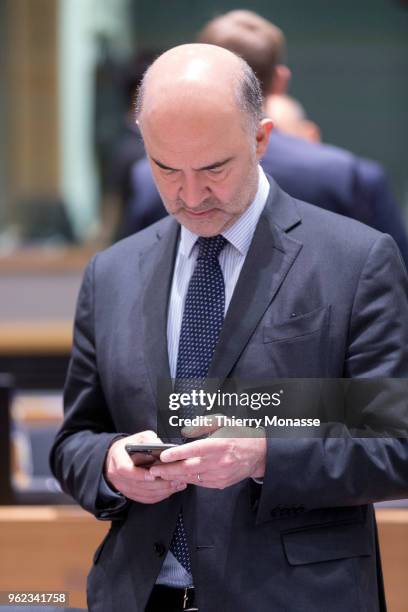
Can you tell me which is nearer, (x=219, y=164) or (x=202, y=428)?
(x=202, y=428)

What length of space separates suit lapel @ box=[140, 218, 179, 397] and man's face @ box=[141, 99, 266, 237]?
115 millimetres

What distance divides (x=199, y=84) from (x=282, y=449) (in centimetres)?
56

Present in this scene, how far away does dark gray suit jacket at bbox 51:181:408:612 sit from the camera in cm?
162

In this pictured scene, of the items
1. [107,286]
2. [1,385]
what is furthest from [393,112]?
[107,286]

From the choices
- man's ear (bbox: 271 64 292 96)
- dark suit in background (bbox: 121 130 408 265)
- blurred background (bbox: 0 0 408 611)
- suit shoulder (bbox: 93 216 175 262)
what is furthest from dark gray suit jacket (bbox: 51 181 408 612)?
blurred background (bbox: 0 0 408 611)

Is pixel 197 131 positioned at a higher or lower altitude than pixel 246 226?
higher

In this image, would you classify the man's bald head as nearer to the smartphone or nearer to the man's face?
the man's face

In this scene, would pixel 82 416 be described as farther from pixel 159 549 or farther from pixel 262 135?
pixel 262 135

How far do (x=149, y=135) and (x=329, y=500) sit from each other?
2.04ft

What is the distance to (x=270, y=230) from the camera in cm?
177

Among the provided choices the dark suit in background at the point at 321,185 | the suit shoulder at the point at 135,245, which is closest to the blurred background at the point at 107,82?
the dark suit in background at the point at 321,185

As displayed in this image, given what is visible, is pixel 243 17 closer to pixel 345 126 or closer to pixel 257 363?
pixel 257 363

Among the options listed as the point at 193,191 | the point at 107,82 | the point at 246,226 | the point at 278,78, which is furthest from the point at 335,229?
the point at 107,82

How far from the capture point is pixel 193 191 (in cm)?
169
